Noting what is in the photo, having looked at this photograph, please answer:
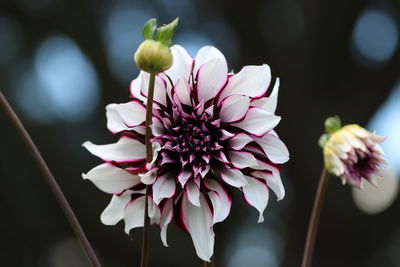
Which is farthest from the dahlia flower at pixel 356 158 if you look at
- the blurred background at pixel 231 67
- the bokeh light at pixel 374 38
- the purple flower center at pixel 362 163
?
the bokeh light at pixel 374 38

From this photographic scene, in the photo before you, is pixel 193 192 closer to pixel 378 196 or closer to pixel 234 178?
pixel 234 178

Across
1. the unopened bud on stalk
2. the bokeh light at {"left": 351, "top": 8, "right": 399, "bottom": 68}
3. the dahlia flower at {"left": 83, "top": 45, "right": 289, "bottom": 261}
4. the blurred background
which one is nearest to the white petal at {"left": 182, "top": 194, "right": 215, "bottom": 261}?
the dahlia flower at {"left": 83, "top": 45, "right": 289, "bottom": 261}

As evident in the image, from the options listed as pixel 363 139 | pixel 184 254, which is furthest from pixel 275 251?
pixel 363 139

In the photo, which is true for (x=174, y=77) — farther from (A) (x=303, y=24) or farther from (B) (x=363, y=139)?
(A) (x=303, y=24)

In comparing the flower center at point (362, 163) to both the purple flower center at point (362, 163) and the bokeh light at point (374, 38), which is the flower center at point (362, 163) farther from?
the bokeh light at point (374, 38)

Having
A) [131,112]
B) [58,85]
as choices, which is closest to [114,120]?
[131,112]
